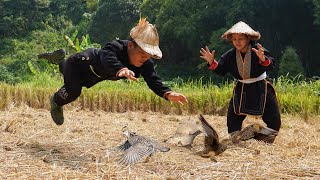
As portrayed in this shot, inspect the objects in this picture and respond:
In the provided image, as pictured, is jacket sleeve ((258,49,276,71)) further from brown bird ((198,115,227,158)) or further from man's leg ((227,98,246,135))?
brown bird ((198,115,227,158))

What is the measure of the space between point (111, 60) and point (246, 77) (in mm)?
1303

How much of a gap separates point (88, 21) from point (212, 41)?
11476mm

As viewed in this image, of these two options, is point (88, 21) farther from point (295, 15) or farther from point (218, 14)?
point (295, 15)

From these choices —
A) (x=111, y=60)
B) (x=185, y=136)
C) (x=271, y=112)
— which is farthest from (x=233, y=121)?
(x=111, y=60)

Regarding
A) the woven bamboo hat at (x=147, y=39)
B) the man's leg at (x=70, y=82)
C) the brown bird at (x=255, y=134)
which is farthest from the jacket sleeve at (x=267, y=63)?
the man's leg at (x=70, y=82)

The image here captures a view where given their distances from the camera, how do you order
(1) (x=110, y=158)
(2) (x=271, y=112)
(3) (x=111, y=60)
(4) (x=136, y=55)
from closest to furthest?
(1) (x=110, y=158) < (3) (x=111, y=60) < (4) (x=136, y=55) < (2) (x=271, y=112)

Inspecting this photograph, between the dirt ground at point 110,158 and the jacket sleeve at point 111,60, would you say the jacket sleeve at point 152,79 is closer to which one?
the jacket sleeve at point 111,60

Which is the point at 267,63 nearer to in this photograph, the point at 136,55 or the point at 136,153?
the point at 136,55

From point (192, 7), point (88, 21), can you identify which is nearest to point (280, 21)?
point (192, 7)

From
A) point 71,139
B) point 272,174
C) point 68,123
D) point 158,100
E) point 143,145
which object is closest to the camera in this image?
point 272,174

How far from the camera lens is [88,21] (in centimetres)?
2752

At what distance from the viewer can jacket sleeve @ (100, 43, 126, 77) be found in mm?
2906

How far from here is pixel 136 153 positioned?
287 centimetres

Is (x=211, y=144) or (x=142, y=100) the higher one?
(x=211, y=144)
